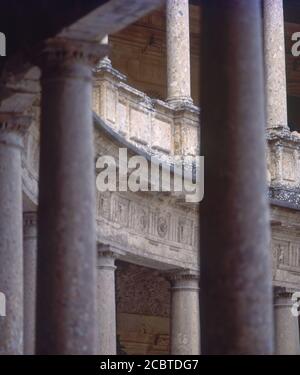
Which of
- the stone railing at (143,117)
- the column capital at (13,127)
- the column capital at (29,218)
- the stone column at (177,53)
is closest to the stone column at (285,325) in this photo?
the stone railing at (143,117)

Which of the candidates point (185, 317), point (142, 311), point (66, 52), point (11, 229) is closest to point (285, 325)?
point (185, 317)

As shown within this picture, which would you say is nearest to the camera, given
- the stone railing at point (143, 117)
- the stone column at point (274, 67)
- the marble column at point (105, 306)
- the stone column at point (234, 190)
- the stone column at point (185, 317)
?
the stone column at point (234, 190)

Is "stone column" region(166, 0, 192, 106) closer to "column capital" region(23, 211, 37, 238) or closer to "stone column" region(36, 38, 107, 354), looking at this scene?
"column capital" region(23, 211, 37, 238)

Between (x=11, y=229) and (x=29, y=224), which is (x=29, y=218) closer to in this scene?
(x=29, y=224)

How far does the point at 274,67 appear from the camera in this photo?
25.6m

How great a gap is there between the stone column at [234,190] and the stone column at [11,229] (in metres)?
5.16

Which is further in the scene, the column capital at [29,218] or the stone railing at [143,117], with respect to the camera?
the stone railing at [143,117]

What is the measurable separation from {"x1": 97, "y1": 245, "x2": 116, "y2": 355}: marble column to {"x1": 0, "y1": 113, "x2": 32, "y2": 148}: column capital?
5.08m

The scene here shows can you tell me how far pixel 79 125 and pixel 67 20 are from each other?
1.21 m

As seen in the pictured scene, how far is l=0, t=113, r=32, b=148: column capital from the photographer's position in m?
14.9

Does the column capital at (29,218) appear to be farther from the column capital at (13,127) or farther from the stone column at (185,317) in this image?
the stone column at (185,317)

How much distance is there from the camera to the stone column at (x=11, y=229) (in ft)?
48.8

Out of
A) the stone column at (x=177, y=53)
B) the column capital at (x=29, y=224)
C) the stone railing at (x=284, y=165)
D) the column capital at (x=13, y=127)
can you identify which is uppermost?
the stone column at (x=177, y=53)
